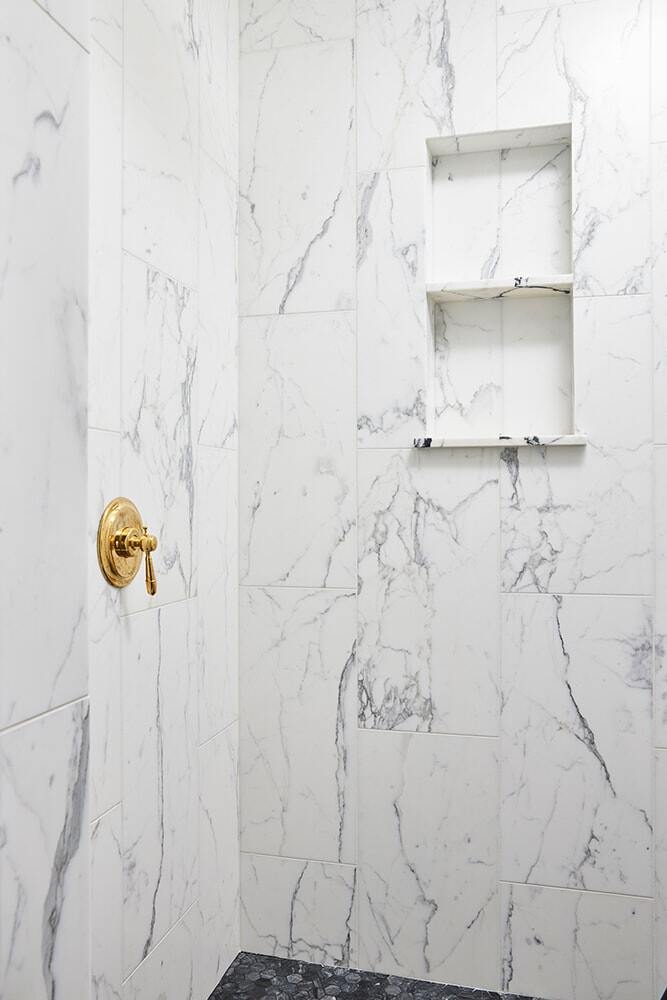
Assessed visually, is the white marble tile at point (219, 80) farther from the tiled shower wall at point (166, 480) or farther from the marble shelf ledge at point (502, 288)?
the marble shelf ledge at point (502, 288)

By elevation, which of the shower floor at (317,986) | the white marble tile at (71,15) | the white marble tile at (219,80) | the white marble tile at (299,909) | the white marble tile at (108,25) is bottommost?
the shower floor at (317,986)

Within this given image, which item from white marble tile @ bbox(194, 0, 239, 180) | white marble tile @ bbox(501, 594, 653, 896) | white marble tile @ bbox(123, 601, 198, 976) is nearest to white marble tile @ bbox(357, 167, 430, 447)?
white marble tile @ bbox(194, 0, 239, 180)

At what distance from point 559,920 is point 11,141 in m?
1.62

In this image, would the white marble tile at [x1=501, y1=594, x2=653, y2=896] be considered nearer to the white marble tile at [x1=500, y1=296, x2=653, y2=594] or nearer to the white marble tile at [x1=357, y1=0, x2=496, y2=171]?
the white marble tile at [x1=500, y1=296, x2=653, y2=594]

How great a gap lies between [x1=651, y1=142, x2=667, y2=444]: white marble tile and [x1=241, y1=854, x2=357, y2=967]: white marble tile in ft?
3.65

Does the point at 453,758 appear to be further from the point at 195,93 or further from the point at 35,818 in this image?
the point at 195,93

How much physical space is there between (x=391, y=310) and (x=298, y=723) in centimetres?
89

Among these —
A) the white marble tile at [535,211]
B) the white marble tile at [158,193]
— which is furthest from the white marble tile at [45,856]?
the white marble tile at [535,211]

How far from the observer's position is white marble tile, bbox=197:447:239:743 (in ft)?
5.09

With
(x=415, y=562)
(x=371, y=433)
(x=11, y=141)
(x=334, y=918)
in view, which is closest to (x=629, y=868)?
(x=334, y=918)

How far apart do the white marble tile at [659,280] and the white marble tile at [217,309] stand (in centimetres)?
84

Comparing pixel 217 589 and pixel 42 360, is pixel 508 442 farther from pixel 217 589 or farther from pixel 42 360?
pixel 42 360

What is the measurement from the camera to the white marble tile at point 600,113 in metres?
1.54

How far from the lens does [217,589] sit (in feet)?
5.33
